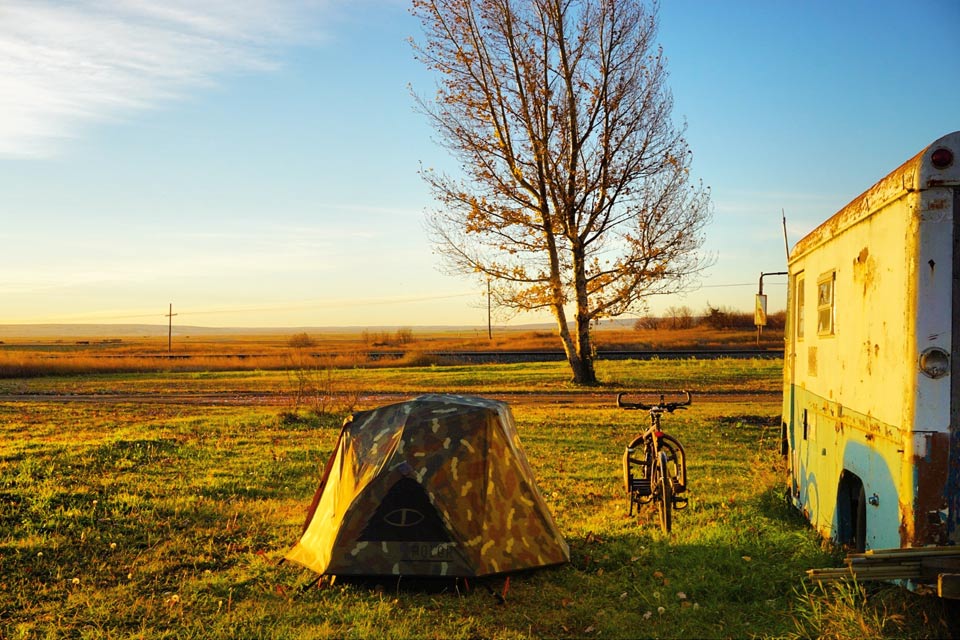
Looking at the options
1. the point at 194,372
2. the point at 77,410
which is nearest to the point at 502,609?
the point at 77,410

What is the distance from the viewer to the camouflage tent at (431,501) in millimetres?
6832

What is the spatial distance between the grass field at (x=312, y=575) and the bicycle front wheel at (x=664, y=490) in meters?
0.19

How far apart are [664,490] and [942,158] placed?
4173 mm

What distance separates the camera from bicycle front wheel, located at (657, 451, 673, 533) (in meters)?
8.12

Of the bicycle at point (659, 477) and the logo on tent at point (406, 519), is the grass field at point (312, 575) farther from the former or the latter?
the logo on tent at point (406, 519)

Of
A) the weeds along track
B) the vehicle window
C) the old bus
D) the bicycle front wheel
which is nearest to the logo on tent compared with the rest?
the bicycle front wheel

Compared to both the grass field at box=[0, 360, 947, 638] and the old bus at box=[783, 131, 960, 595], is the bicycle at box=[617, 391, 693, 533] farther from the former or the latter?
the old bus at box=[783, 131, 960, 595]

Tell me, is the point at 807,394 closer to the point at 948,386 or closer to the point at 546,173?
the point at 948,386

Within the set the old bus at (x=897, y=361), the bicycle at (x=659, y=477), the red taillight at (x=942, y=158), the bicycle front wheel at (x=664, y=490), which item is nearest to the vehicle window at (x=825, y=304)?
the old bus at (x=897, y=361)

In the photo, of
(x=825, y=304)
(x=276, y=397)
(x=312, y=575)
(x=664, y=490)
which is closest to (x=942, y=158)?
(x=825, y=304)

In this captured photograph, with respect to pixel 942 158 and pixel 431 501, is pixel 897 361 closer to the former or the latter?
pixel 942 158

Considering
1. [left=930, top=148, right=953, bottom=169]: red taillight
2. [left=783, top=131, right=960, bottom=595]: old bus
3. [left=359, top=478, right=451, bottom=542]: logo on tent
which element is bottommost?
[left=359, top=478, right=451, bottom=542]: logo on tent

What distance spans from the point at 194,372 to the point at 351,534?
33173 millimetres

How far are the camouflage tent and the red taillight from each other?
392 centimetres
